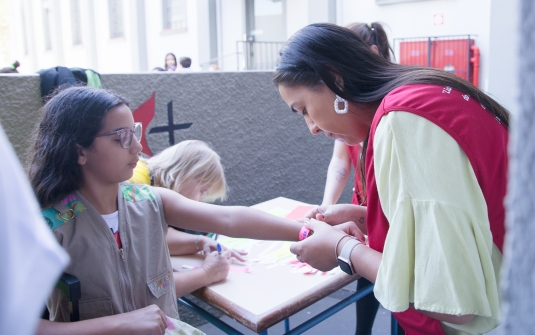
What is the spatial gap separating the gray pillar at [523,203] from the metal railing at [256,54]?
1251 cm

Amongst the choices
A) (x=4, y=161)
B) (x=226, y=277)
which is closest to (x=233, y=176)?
(x=226, y=277)

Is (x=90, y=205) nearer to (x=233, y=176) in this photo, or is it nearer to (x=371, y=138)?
(x=371, y=138)

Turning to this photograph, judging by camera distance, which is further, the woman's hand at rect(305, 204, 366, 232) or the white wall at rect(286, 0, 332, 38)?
the white wall at rect(286, 0, 332, 38)

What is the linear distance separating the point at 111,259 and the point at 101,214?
16 cm

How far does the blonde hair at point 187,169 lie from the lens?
2.27 metres

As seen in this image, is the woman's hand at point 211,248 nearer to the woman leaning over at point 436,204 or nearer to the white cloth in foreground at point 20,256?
the woman leaning over at point 436,204

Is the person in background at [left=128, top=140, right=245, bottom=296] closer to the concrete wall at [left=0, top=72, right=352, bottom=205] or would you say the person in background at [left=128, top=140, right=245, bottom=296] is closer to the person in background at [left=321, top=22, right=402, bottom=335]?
the person in background at [left=321, top=22, right=402, bottom=335]

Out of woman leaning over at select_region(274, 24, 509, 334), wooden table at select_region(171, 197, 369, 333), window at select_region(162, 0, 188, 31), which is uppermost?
window at select_region(162, 0, 188, 31)

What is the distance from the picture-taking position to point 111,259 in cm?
143

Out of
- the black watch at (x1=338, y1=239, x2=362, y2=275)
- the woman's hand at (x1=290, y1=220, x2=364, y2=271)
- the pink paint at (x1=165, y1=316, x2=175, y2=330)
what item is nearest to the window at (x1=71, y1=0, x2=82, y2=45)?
the pink paint at (x1=165, y1=316, x2=175, y2=330)

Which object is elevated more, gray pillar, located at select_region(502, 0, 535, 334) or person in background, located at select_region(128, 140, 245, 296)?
gray pillar, located at select_region(502, 0, 535, 334)

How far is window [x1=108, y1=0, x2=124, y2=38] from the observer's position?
15.9 m

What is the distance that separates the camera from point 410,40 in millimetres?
10227

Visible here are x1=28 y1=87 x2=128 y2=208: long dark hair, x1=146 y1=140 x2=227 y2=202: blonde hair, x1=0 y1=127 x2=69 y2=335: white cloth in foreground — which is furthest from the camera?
x1=146 y1=140 x2=227 y2=202: blonde hair
